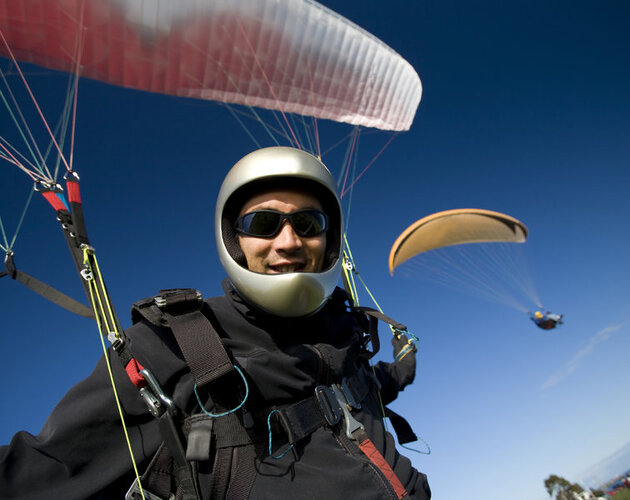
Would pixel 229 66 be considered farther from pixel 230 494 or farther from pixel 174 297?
pixel 230 494

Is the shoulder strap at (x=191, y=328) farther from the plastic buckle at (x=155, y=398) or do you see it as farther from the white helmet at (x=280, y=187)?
the white helmet at (x=280, y=187)

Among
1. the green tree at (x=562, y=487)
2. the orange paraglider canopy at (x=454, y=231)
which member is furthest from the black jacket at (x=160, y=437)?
the green tree at (x=562, y=487)

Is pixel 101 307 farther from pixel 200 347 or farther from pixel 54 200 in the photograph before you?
pixel 54 200

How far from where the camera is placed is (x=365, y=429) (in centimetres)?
167

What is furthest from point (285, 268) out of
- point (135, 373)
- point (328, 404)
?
point (135, 373)

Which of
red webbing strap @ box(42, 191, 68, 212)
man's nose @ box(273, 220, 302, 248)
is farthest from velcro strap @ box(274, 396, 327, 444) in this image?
red webbing strap @ box(42, 191, 68, 212)

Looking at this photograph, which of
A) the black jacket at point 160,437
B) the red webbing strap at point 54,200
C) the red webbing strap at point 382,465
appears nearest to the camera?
the black jacket at point 160,437

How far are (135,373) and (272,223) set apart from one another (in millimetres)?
855

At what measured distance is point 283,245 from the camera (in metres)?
1.68

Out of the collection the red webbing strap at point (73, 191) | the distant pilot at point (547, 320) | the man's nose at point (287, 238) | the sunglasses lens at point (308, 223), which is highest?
the sunglasses lens at point (308, 223)

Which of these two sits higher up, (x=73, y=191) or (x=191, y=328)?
(x=73, y=191)

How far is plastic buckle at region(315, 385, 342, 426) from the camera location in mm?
1526

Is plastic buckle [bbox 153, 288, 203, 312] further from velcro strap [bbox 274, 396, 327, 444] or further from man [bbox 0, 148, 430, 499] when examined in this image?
velcro strap [bbox 274, 396, 327, 444]

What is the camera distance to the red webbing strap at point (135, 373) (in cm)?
128
